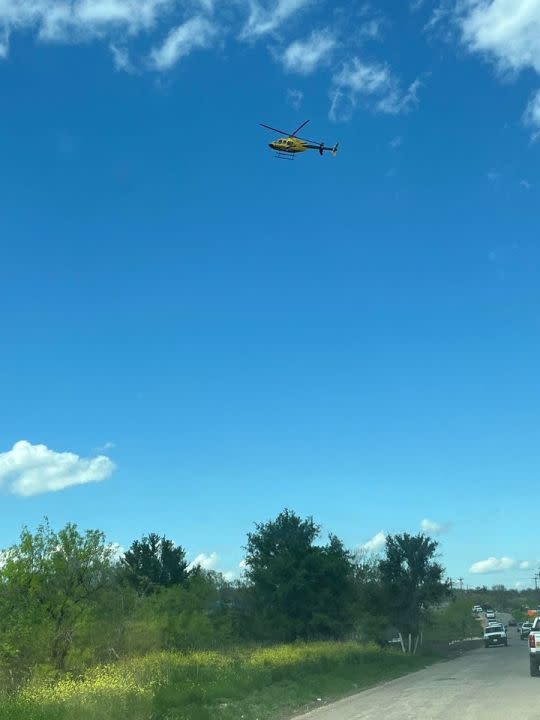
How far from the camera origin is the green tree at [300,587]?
187 feet

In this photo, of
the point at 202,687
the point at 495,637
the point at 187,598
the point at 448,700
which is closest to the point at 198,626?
the point at 187,598

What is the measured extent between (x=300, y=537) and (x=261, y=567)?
3.63m

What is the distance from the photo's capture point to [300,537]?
194 ft

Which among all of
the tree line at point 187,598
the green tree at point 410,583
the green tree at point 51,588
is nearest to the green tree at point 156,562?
the tree line at point 187,598

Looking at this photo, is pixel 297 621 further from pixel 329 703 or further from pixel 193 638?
pixel 329 703

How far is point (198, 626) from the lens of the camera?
1813 inches

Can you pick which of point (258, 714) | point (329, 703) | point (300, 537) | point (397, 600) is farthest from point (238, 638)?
point (258, 714)

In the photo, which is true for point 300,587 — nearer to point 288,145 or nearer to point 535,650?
point 535,650

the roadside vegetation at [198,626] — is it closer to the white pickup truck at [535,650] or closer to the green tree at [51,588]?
the green tree at [51,588]

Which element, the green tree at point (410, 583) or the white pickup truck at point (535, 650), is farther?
the green tree at point (410, 583)

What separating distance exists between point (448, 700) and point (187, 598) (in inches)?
1195

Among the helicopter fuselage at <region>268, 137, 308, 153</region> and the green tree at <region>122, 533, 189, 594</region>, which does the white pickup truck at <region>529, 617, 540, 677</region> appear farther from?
the green tree at <region>122, 533, 189, 594</region>

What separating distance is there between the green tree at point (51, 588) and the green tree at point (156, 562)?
125ft

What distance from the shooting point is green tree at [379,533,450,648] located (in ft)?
195
